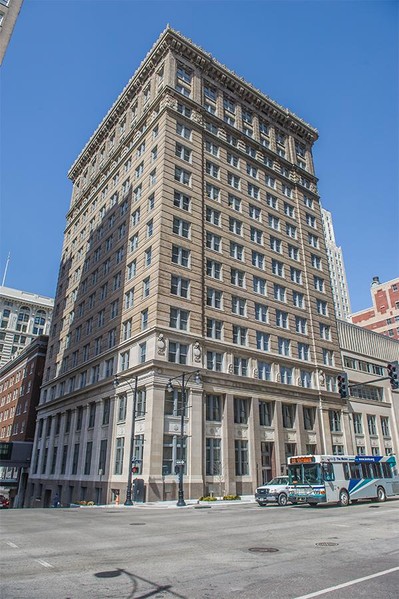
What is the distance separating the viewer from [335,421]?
49.4 m

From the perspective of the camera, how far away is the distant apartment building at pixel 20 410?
62656 mm

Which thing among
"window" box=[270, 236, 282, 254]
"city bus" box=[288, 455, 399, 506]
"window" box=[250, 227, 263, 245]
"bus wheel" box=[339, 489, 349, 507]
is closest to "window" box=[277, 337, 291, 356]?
"window" box=[270, 236, 282, 254]

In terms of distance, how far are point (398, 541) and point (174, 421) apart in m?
23.3

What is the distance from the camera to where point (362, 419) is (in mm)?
54062

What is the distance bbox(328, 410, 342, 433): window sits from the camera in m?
48.7

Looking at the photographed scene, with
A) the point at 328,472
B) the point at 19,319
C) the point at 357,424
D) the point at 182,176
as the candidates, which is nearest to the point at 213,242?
the point at 182,176

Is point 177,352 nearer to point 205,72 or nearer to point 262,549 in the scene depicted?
point 262,549

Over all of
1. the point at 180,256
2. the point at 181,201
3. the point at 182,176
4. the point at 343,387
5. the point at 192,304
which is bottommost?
the point at 343,387

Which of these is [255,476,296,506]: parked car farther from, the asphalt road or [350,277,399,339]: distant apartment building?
[350,277,399,339]: distant apartment building

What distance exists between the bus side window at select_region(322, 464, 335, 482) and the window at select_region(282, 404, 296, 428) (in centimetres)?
1849

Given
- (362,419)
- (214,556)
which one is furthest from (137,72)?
(214,556)

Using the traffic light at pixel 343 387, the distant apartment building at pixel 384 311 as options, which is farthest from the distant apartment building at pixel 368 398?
the distant apartment building at pixel 384 311

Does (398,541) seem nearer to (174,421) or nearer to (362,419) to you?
(174,421)

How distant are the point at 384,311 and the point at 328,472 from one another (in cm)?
8325
